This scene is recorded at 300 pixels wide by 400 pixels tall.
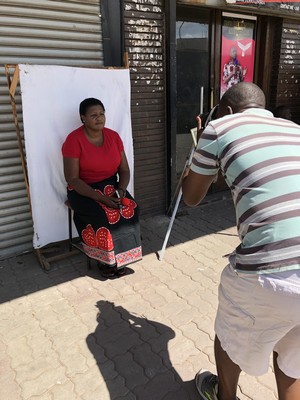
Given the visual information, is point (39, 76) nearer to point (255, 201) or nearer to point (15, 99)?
point (15, 99)

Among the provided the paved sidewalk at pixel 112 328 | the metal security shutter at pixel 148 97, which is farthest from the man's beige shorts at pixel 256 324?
the metal security shutter at pixel 148 97

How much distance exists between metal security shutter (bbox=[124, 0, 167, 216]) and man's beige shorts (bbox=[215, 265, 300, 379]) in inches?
112

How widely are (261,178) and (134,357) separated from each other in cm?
155

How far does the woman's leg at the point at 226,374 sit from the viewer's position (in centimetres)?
168

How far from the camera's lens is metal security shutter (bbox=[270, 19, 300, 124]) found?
5.26m

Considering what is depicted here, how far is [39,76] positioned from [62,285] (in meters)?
1.81

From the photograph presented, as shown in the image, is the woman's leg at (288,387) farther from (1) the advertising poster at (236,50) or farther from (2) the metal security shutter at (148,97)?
(1) the advertising poster at (236,50)

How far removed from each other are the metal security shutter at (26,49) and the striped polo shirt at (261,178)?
2.41 meters

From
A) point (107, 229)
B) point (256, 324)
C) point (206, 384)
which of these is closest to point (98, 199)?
point (107, 229)

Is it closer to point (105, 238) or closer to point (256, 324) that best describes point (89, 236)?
point (105, 238)

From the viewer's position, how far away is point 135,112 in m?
4.08

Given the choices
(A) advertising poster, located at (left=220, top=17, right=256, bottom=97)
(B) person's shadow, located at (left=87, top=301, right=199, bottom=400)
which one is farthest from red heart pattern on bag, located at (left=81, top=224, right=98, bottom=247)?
(A) advertising poster, located at (left=220, top=17, right=256, bottom=97)

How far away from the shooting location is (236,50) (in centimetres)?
502

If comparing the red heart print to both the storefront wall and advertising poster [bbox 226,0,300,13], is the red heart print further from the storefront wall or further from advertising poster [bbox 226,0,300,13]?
advertising poster [bbox 226,0,300,13]
